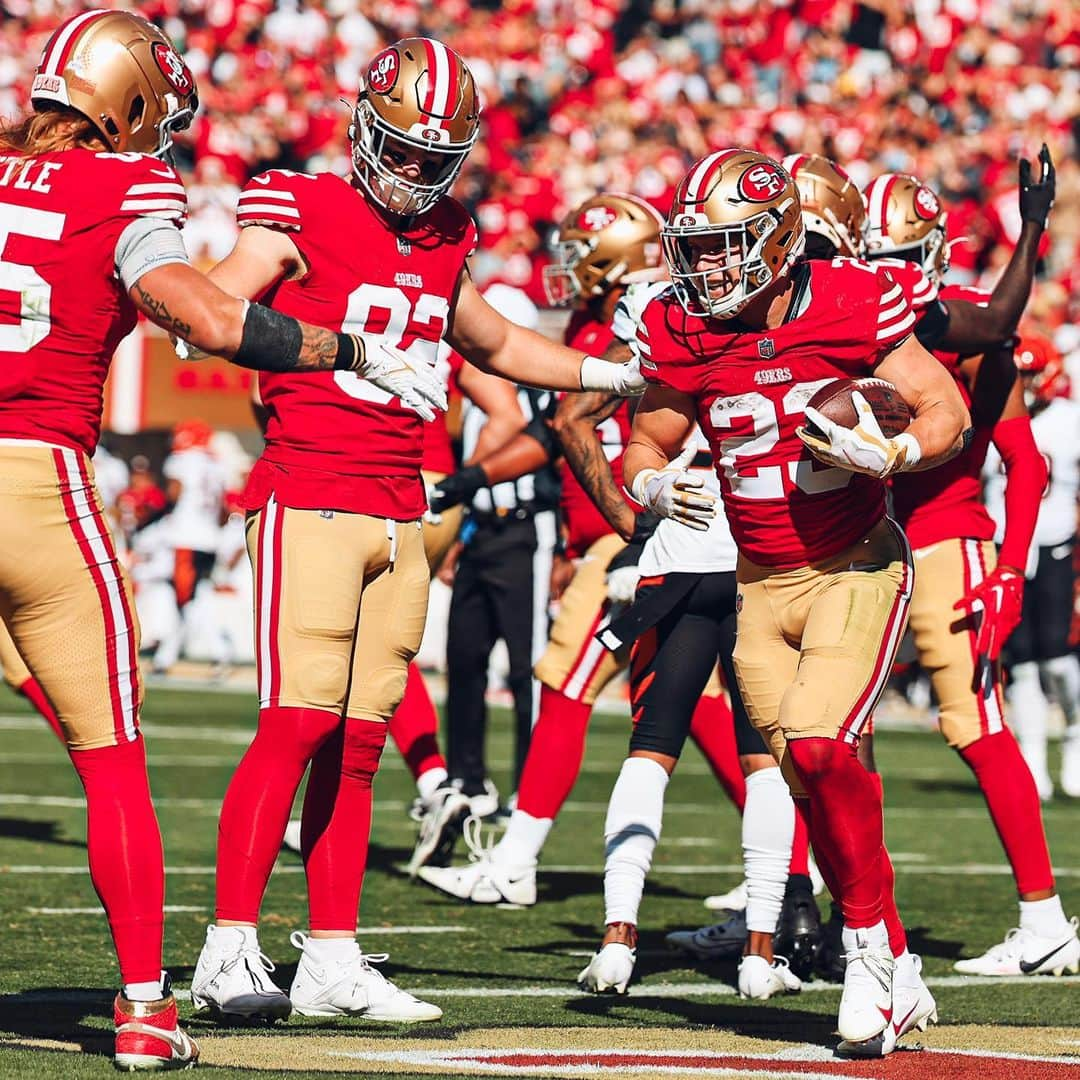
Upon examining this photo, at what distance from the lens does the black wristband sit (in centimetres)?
385

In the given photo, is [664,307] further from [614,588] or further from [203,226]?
[203,226]

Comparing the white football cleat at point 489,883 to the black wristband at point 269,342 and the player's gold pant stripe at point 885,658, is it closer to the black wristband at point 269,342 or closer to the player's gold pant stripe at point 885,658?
the player's gold pant stripe at point 885,658

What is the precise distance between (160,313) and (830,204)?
7.45 ft

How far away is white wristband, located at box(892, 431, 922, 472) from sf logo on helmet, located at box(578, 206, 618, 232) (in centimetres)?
223

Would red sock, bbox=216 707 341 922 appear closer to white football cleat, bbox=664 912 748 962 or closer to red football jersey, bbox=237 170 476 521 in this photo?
red football jersey, bbox=237 170 476 521

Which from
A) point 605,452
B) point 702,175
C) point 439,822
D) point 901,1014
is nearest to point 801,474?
point 702,175

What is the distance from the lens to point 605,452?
6391mm

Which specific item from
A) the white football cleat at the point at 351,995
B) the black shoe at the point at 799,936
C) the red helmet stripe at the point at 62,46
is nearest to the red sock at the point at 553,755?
the black shoe at the point at 799,936

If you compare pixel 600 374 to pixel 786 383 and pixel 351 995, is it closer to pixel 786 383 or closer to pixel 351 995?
pixel 786 383

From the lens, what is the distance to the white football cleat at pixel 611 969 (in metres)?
5.02

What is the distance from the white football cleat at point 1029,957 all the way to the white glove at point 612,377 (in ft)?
6.23

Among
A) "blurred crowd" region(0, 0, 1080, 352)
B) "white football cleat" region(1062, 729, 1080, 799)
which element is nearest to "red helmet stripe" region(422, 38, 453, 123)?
"white football cleat" region(1062, 729, 1080, 799)

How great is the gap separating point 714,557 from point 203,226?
42.3 ft

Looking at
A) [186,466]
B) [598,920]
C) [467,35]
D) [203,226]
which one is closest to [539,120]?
[467,35]
